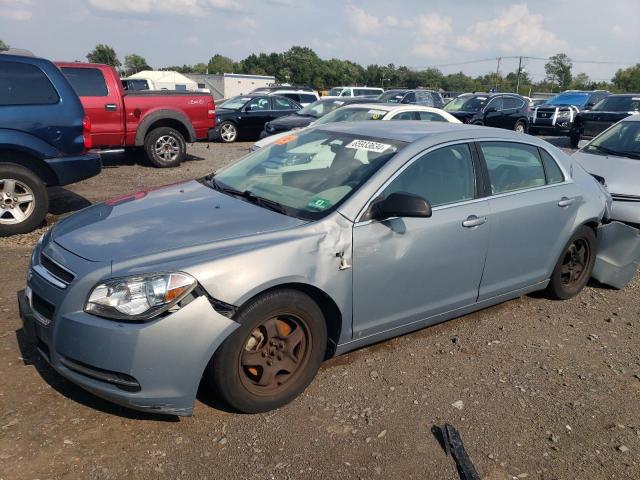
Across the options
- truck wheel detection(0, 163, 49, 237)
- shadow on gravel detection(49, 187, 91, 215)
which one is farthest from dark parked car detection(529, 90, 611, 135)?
truck wheel detection(0, 163, 49, 237)

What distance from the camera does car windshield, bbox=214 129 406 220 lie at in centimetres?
350

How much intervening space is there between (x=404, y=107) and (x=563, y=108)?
506 inches

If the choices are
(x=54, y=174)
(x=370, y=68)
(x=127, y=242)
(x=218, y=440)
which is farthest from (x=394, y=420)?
(x=370, y=68)

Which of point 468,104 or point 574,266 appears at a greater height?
point 468,104

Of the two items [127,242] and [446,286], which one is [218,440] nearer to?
[127,242]

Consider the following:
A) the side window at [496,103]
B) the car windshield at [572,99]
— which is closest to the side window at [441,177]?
the side window at [496,103]

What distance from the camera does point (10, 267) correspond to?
5.23 m

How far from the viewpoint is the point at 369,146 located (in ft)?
12.6

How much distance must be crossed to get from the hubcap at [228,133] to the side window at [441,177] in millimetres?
12935

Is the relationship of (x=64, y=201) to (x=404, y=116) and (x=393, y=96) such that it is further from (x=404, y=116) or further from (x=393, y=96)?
(x=393, y=96)

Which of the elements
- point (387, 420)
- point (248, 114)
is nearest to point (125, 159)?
point (248, 114)

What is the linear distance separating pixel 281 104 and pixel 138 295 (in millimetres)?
14887

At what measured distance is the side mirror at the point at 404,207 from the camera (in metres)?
3.26

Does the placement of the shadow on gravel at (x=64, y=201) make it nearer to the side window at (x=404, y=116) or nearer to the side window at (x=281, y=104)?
the side window at (x=404, y=116)
